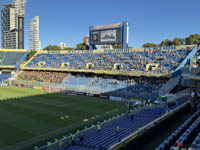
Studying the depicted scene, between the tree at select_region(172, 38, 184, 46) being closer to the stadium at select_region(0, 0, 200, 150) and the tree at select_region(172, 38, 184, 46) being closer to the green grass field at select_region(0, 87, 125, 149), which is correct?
the stadium at select_region(0, 0, 200, 150)

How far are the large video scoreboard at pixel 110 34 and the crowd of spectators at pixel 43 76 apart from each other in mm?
13875

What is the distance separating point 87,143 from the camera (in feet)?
49.2

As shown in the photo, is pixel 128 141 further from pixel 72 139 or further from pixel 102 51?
pixel 102 51

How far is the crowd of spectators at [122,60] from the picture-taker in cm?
4319

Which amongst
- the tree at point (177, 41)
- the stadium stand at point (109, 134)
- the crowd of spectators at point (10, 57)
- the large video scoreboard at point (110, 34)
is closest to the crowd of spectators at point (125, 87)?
the large video scoreboard at point (110, 34)

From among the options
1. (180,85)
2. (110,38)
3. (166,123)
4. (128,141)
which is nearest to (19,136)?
(128,141)

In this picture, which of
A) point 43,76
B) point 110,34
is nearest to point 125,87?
point 110,34

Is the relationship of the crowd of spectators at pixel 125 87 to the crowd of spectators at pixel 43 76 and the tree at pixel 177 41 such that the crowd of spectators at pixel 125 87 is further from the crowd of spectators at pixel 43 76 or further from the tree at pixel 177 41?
the tree at pixel 177 41

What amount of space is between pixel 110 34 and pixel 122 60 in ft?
29.8

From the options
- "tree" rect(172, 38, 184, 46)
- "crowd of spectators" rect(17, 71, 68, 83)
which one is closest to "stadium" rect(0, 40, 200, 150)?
"crowd of spectators" rect(17, 71, 68, 83)

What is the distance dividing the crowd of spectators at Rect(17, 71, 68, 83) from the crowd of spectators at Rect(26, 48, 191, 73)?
2.75 metres

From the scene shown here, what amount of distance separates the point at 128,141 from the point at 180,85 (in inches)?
1171

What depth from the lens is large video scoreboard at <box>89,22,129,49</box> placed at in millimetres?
52219

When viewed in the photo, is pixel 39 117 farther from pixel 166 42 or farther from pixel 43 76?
pixel 166 42
